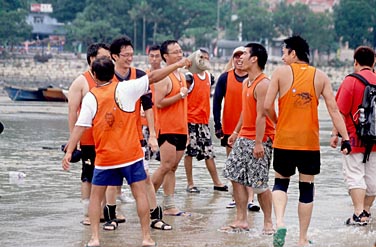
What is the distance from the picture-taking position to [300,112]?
349 inches

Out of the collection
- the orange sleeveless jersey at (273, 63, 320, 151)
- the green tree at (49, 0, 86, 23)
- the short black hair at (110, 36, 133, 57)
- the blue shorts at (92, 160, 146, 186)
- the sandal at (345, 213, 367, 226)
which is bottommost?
the green tree at (49, 0, 86, 23)

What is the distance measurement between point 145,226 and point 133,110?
1.04 m

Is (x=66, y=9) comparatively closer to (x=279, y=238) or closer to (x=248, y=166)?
(x=248, y=166)

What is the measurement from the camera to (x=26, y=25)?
9175 centimetres

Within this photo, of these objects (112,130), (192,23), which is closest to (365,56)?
(112,130)

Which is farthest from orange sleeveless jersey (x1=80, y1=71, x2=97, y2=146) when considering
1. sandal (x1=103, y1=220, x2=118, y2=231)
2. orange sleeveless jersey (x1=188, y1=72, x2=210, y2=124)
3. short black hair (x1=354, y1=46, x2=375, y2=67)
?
short black hair (x1=354, y1=46, x2=375, y2=67)

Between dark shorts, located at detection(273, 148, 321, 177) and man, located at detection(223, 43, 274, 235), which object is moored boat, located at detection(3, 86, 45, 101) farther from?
dark shorts, located at detection(273, 148, 321, 177)

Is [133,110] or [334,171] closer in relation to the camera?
[133,110]

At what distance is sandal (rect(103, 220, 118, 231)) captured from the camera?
31.6 ft

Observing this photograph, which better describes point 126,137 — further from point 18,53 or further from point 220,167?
point 18,53

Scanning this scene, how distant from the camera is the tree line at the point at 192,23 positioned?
289ft

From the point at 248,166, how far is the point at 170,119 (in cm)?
121

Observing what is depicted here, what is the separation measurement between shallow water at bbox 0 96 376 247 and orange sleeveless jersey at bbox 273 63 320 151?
963mm

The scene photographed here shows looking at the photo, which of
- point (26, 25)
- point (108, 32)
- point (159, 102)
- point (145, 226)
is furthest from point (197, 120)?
point (26, 25)
